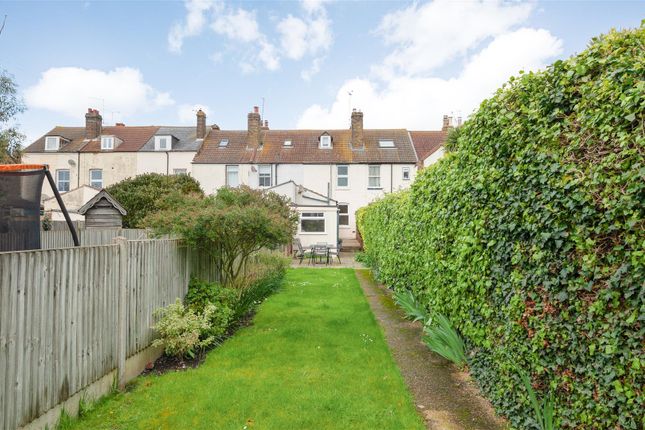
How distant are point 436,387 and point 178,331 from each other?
3.41m

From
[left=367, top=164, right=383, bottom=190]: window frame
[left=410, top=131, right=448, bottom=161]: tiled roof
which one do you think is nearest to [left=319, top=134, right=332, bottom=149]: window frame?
[left=367, top=164, right=383, bottom=190]: window frame

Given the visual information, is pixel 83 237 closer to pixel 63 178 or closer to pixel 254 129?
pixel 254 129

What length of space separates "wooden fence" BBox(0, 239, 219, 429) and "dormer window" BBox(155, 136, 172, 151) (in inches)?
1065

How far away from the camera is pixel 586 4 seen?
5801 millimetres

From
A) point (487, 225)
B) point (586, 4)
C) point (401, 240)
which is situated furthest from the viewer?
point (401, 240)

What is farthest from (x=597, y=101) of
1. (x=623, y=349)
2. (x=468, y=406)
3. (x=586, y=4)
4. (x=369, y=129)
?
(x=369, y=129)

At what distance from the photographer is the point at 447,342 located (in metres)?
4.92

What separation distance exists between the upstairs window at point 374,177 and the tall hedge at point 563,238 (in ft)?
80.2

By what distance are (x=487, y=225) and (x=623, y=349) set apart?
1.75 meters

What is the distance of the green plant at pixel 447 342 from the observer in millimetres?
4781

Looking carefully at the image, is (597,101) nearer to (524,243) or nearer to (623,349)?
(524,243)

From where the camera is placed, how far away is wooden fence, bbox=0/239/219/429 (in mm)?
2965

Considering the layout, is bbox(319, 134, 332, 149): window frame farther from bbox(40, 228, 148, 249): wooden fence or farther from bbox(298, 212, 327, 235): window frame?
bbox(40, 228, 148, 249): wooden fence

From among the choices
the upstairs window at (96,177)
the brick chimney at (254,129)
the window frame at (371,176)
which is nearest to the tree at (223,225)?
the window frame at (371,176)
